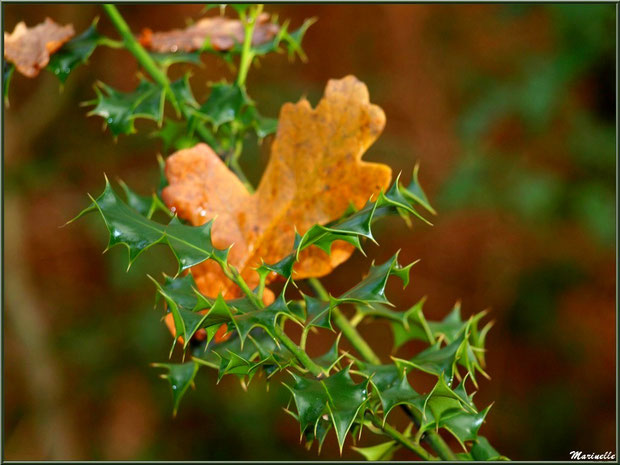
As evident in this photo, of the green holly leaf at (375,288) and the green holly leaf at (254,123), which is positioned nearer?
the green holly leaf at (375,288)

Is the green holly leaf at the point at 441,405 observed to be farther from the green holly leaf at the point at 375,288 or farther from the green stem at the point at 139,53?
the green stem at the point at 139,53

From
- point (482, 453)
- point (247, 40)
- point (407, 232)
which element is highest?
point (247, 40)

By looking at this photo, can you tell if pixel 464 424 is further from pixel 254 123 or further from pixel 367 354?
pixel 254 123

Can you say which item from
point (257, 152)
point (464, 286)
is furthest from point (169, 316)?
point (464, 286)

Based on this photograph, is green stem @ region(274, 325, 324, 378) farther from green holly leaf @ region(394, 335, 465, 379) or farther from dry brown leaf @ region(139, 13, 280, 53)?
dry brown leaf @ region(139, 13, 280, 53)

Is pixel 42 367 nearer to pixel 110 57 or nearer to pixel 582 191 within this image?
pixel 110 57

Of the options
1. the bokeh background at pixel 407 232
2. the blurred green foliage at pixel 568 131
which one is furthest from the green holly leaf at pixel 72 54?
the blurred green foliage at pixel 568 131

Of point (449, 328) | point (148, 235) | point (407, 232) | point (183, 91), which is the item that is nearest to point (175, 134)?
point (183, 91)
